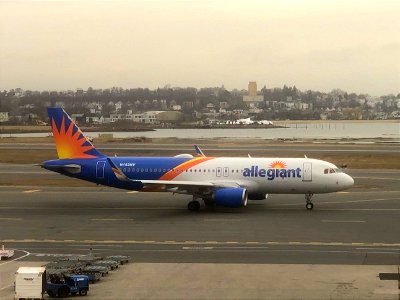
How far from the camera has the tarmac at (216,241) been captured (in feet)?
84.1

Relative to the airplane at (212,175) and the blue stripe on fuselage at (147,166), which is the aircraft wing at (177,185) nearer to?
the airplane at (212,175)

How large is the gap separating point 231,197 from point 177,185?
3.77 metres

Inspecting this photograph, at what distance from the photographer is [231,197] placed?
1742 inches

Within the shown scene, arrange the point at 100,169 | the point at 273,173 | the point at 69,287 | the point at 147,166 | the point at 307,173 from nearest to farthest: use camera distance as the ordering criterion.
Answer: the point at 69,287 < the point at 307,173 < the point at 273,173 < the point at 100,169 < the point at 147,166

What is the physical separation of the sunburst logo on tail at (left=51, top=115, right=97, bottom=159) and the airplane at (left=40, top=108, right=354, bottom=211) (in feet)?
0.24

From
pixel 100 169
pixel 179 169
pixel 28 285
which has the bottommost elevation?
pixel 28 285

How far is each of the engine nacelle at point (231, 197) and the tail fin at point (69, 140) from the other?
10.6m

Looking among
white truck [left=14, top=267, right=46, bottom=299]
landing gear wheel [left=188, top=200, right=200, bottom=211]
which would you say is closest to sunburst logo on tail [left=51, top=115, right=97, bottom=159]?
landing gear wheel [left=188, top=200, right=200, bottom=211]

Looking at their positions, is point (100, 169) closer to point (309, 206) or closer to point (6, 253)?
point (309, 206)

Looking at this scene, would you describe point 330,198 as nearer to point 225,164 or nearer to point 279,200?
point 279,200

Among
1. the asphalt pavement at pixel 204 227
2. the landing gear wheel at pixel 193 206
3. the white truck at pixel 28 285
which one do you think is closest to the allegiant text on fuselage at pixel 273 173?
the asphalt pavement at pixel 204 227

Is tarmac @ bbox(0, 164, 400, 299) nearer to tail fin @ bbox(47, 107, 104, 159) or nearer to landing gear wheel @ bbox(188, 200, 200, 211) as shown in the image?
landing gear wheel @ bbox(188, 200, 200, 211)

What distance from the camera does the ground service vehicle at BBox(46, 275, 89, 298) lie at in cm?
2452

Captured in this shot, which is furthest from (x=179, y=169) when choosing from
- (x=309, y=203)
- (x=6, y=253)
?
(x=6, y=253)
